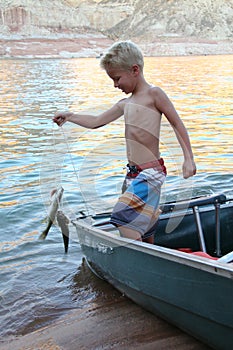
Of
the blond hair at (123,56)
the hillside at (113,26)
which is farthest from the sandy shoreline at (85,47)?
the blond hair at (123,56)

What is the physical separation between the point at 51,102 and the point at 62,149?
15.5 m

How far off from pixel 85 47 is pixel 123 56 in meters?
120

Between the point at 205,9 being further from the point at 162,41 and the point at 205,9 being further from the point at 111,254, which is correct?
the point at 111,254

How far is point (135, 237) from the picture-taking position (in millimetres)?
4238

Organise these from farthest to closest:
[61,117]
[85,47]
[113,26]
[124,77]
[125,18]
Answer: [125,18], [113,26], [85,47], [61,117], [124,77]

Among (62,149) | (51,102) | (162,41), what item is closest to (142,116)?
(62,149)

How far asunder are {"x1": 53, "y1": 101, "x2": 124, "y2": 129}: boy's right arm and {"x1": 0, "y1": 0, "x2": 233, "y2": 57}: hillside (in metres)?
101

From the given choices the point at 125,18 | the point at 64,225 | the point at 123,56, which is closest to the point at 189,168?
the point at 123,56

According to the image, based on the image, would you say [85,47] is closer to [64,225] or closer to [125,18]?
[125,18]

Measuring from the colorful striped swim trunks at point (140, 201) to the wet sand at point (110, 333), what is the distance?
0.74 m

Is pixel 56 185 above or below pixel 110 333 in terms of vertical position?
above

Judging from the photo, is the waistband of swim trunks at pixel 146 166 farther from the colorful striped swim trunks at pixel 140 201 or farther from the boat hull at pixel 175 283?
the boat hull at pixel 175 283

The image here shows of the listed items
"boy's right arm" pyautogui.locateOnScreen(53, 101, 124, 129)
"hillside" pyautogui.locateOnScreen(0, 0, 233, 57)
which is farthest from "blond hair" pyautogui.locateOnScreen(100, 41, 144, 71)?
"hillside" pyautogui.locateOnScreen(0, 0, 233, 57)

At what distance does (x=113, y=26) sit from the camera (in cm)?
16475
